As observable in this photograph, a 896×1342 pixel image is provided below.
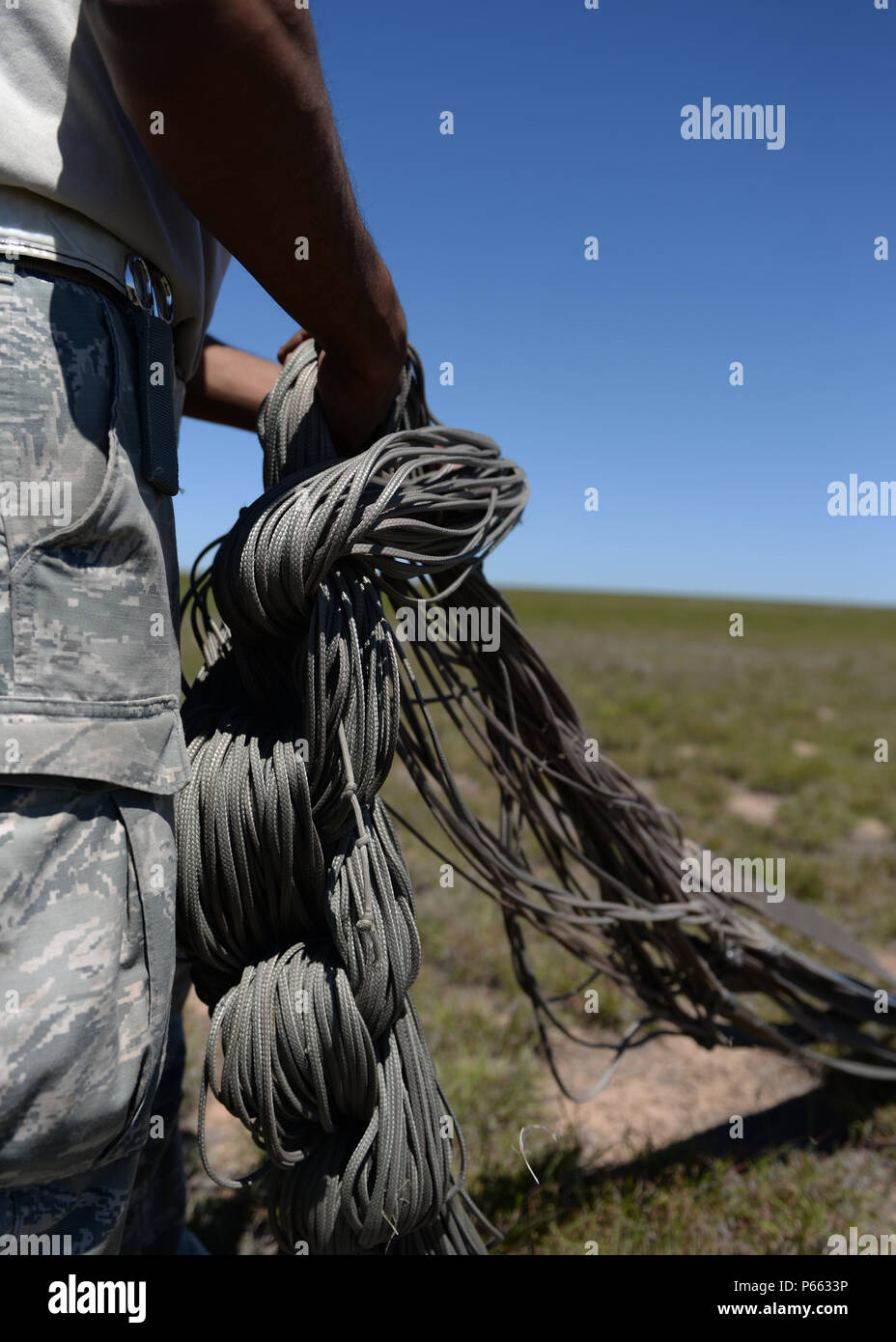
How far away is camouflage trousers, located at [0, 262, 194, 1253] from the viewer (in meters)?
0.93

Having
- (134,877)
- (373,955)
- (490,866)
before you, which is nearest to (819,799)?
(490,866)

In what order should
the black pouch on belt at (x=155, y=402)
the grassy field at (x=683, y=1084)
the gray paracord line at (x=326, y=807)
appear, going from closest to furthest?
the black pouch on belt at (x=155, y=402), the gray paracord line at (x=326, y=807), the grassy field at (x=683, y=1084)

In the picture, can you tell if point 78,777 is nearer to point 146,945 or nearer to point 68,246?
point 146,945

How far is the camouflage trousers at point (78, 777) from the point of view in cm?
93

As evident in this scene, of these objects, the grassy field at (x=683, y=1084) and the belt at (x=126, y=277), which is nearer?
the belt at (x=126, y=277)

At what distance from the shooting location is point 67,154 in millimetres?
990

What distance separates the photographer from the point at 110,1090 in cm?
99

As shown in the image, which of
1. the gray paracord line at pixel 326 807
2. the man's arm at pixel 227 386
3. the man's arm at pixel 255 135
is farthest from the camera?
the man's arm at pixel 227 386

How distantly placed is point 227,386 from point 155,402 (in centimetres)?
72

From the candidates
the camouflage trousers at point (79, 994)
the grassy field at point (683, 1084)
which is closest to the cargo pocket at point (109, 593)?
the camouflage trousers at point (79, 994)

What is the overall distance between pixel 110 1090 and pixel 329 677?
565 millimetres

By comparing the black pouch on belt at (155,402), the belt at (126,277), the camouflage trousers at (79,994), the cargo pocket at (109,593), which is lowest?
the camouflage trousers at (79,994)

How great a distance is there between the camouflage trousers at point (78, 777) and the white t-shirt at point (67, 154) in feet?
0.17

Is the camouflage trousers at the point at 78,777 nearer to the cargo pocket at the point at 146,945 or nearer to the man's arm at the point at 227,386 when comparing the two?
the cargo pocket at the point at 146,945
